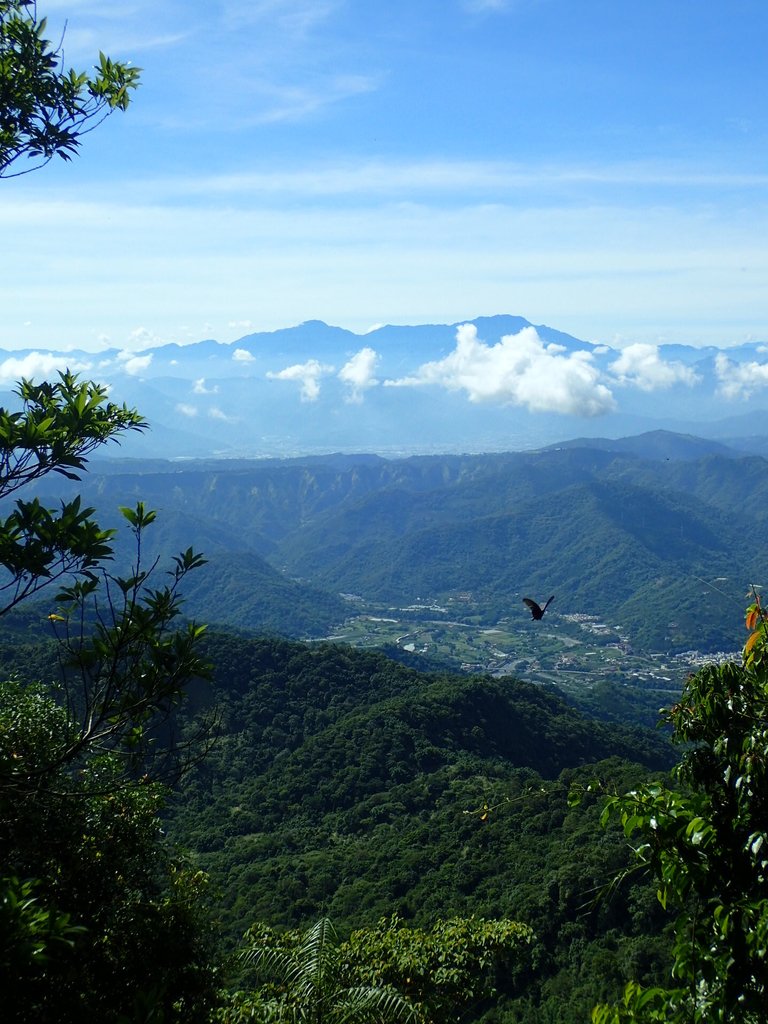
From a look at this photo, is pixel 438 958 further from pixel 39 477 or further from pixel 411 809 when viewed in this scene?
pixel 411 809

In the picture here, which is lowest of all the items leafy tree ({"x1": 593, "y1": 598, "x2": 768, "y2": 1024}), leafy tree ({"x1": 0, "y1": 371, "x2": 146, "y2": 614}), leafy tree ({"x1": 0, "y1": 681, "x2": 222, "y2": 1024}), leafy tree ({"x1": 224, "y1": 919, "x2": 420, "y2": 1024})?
leafy tree ({"x1": 224, "y1": 919, "x2": 420, "y2": 1024})

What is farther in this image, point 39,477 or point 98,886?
point 98,886

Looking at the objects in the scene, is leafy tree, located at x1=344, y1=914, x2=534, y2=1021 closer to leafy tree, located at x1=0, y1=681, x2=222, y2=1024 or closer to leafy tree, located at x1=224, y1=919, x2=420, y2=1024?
leafy tree, located at x1=224, y1=919, x2=420, y2=1024

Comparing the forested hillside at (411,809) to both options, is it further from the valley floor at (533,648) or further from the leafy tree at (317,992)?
the valley floor at (533,648)

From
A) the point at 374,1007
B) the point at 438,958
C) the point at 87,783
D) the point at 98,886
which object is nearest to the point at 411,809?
the point at 438,958

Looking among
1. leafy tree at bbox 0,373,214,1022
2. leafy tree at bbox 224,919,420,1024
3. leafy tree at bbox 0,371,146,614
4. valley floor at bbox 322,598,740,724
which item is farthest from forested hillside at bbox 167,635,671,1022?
valley floor at bbox 322,598,740,724

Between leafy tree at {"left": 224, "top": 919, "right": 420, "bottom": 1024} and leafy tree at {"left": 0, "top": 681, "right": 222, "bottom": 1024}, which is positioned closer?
leafy tree at {"left": 0, "top": 681, "right": 222, "bottom": 1024}
